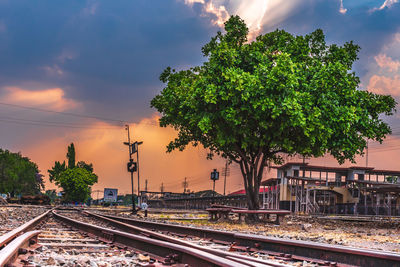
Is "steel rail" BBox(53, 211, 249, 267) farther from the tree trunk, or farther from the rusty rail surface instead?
the tree trunk

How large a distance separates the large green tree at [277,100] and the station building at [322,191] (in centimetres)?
2921

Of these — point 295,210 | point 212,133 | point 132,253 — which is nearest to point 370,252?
point 132,253

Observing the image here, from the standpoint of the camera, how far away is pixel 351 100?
61.3 ft

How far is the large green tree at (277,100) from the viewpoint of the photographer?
1666cm

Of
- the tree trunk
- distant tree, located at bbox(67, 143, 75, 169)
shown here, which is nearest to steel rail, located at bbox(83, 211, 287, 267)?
the tree trunk

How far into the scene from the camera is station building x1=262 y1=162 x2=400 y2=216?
49656 mm

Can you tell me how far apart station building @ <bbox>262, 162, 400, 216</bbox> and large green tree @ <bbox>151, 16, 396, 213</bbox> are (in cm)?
2921

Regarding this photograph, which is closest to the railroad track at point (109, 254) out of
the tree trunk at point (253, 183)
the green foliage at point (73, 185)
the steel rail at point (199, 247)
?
the steel rail at point (199, 247)

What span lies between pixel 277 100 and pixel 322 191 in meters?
40.9

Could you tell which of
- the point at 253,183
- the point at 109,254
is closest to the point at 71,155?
the point at 253,183

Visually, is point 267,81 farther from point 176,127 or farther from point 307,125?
point 176,127

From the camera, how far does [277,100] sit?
16.5 m

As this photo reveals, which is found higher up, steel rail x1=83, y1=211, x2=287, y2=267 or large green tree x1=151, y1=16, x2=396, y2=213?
large green tree x1=151, y1=16, x2=396, y2=213

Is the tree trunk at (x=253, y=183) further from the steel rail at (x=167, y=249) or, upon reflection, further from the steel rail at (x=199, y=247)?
the steel rail at (x=167, y=249)
